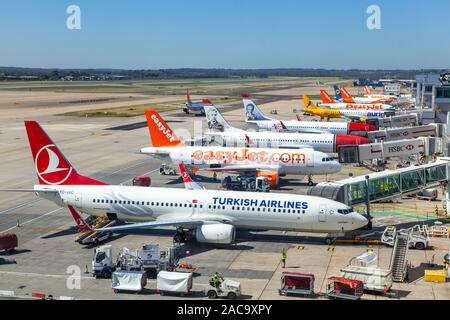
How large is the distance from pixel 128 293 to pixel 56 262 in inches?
318

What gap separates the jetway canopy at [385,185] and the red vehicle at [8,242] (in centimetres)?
2237

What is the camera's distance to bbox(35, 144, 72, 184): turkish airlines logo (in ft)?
143

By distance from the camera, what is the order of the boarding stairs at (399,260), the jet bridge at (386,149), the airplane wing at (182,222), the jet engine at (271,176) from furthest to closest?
the jet engine at (271,176), the jet bridge at (386,149), the airplane wing at (182,222), the boarding stairs at (399,260)

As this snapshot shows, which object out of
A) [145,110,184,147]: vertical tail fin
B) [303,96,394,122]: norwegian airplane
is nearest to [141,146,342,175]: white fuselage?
[145,110,184,147]: vertical tail fin

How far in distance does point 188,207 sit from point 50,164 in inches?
454

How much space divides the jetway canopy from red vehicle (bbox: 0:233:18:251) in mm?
22372

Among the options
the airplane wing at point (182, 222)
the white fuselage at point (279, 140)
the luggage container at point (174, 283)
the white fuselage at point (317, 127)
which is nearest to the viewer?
the luggage container at point (174, 283)

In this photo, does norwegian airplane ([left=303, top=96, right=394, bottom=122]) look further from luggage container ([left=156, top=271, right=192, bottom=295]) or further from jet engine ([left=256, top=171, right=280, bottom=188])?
luggage container ([left=156, top=271, right=192, bottom=295])

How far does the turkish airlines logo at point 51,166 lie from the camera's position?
143 feet

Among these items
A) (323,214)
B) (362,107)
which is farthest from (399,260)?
(362,107)

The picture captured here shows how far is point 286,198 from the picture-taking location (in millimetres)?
41156

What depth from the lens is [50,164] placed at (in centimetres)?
4388

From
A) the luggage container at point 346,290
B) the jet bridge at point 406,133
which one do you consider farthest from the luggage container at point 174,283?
the jet bridge at point 406,133

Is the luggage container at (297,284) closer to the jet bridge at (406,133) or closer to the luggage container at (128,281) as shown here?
the luggage container at (128,281)
